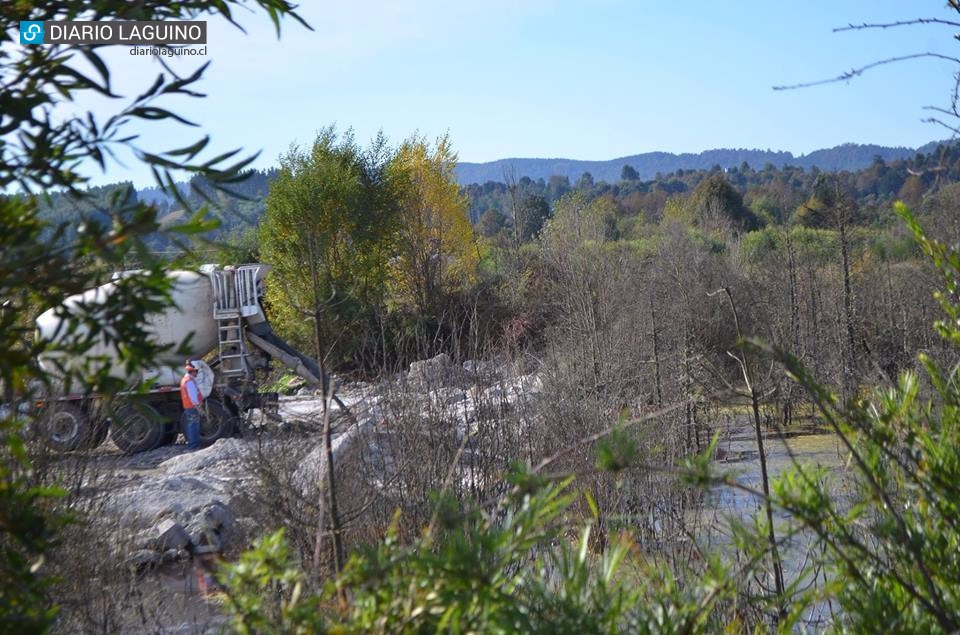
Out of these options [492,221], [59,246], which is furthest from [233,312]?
[492,221]

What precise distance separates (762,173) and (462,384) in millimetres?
166195

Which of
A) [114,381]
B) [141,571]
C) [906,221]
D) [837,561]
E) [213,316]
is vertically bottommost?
[141,571]

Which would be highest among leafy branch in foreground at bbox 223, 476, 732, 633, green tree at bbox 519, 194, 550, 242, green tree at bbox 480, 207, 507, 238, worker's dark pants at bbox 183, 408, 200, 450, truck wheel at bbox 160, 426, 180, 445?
leafy branch in foreground at bbox 223, 476, 732, 633

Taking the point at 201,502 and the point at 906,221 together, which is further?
the point at 201,502

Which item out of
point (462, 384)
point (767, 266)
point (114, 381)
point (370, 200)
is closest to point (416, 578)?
point (114, 381)

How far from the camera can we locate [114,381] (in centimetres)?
203

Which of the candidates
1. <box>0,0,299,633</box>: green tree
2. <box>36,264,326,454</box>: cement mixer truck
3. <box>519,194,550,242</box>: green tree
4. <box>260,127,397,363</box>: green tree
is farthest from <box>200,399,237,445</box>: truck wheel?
<box>519,194,550,242</box>: green tree

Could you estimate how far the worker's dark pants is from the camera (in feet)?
63.2

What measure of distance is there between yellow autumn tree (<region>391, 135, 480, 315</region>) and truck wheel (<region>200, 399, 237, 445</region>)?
15.6 meters

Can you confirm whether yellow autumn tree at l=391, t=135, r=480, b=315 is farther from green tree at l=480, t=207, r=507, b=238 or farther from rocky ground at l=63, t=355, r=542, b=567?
green tree at l=480, t=207, r=507, b=238

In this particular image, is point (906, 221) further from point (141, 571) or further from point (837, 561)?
point (141, 571)

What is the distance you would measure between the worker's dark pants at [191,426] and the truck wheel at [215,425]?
66 cm

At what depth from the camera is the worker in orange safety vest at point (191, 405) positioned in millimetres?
18984

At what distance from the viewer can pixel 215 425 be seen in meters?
20.5
